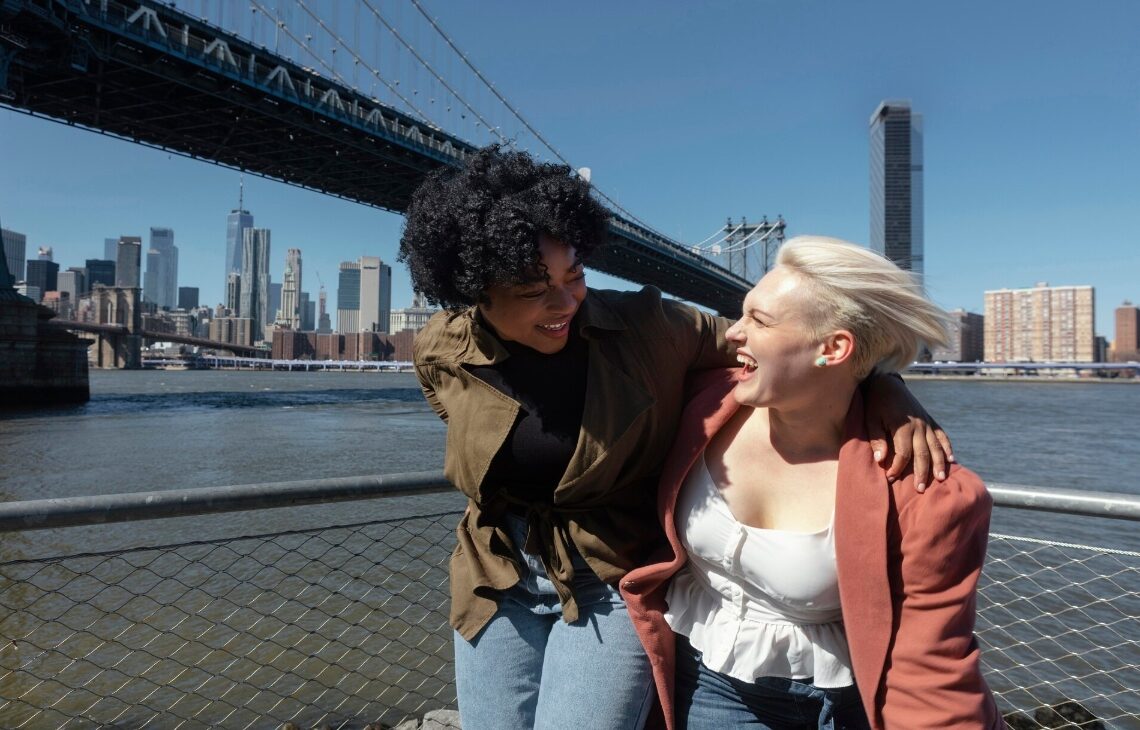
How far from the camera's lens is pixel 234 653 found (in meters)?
3.19

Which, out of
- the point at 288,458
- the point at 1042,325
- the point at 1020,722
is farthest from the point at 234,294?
the point at 1020,722

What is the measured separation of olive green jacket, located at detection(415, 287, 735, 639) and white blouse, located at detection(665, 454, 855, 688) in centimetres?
12

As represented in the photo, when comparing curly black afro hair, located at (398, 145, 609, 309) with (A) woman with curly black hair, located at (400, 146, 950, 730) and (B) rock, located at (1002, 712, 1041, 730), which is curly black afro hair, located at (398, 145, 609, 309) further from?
(B) rock, located at (1002, 712, 1041, 730)

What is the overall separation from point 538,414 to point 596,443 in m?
0.14

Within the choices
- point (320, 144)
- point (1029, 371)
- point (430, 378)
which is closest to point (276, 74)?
point (320, 144)

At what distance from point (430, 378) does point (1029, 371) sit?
8104cm

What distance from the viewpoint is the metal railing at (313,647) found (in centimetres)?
244

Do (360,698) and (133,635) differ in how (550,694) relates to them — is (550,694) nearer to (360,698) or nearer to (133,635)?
(360,698)

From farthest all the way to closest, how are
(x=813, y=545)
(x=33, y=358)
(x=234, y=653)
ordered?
(x=33, y=358) < (x=234, y=653) < (x=813, y=545)

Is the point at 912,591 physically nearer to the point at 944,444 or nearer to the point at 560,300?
the point at 944,444

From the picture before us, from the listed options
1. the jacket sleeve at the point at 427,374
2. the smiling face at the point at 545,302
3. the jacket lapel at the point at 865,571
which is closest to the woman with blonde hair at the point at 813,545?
the jacket lapel at the point at 865,571

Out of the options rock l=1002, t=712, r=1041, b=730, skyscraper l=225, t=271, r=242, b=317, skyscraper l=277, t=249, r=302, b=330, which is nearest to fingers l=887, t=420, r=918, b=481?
rock l=1002, t=712, r=1041, b=730

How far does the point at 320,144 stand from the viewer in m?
22.7

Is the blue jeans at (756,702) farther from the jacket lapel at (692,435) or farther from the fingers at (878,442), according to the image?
the fingers at (878,442)
